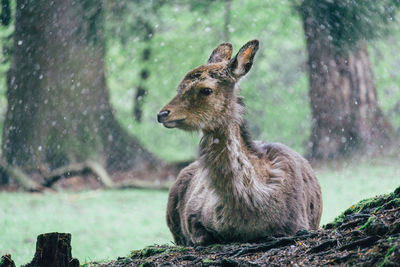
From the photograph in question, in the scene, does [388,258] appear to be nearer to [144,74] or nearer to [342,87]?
[342,87]

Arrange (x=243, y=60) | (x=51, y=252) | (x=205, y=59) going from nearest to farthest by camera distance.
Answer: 1. (x=51, y=252)
2. (x=243, y=60)
3. (x=205, y=59)

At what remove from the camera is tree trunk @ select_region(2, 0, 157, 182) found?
31.1 feet

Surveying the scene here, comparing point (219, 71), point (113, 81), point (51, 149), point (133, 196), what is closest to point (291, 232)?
point (219, 71)

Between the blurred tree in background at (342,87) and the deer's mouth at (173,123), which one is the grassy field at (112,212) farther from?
the deer's mouth at (173,123)

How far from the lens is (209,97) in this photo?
3.82 m

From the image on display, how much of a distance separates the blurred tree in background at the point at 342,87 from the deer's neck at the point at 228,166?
6178 mm

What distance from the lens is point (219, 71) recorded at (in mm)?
3922

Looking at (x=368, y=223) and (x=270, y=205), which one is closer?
(x=368, y=223)

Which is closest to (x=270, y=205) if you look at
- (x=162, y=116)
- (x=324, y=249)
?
(x=324, y=249)

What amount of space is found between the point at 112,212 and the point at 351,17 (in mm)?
5162

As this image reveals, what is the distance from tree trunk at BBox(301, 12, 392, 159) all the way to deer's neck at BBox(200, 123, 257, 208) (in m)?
6.42

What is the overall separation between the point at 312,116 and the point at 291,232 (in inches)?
283

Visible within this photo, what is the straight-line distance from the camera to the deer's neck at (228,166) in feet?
12.3

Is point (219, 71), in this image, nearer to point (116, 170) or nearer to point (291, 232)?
point (291, 232)
